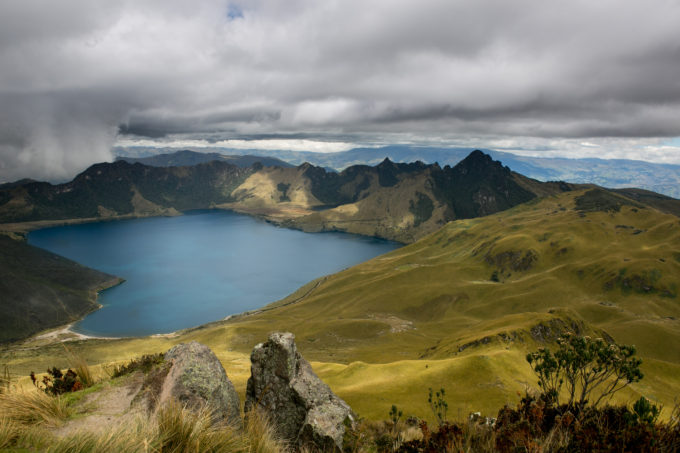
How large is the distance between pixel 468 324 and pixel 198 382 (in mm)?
128749

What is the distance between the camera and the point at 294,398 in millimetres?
17500

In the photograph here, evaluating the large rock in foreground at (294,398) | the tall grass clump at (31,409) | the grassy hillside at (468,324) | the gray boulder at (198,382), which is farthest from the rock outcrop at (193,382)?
the grassy hillside at (468,324)

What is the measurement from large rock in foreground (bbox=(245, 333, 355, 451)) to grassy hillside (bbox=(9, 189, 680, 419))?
1483cm

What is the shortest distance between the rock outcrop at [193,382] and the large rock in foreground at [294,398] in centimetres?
154

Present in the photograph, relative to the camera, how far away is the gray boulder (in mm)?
14352

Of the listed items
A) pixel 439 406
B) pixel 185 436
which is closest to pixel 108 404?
pixel 185 436

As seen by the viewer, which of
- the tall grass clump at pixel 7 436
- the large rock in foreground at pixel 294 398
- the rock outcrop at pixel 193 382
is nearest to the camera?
the tall grass clump at pixel 7 436

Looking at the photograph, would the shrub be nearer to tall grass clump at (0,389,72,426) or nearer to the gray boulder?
the gray boulder

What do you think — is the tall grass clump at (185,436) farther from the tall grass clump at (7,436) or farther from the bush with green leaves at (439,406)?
the bush with green leaves at (439,406)

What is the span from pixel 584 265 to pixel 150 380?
192 metres

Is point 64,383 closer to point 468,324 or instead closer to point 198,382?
point 198,382

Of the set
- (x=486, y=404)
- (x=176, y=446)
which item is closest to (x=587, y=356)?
(x=176, y=446)

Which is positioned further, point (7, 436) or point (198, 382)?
point (198, 382)

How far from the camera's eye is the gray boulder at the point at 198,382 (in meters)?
14.4
